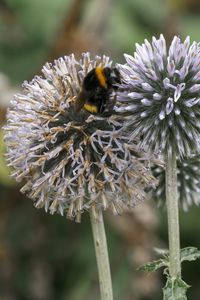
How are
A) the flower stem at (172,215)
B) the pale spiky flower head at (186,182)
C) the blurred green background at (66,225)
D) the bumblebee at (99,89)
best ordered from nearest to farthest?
the flower stem at (172,215) < the bumblebee at (99,89) < the pale spiky flower head at (186,182) < the blurred green background at (66,225)

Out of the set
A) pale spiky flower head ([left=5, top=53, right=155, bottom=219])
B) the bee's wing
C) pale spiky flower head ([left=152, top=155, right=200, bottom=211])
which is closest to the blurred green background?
pale spiky flower head ([left=152, top=155, right=200, bottom=211])

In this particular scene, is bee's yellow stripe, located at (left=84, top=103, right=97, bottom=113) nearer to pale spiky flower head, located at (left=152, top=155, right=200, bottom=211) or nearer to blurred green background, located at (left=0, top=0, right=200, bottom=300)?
pale spiky flower head, located at (left=152, top=155, right=200, bottom=211)

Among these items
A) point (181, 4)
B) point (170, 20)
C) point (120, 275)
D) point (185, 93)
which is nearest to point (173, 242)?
point (185, 93)

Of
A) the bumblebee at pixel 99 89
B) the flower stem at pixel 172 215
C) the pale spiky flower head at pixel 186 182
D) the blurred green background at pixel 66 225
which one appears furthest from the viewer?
the blurred green background at pixel 66 225

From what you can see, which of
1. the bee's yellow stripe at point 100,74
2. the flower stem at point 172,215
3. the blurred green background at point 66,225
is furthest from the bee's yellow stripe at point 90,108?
the blurred green background at point 66,225

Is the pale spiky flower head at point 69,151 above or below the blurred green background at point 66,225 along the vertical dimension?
below

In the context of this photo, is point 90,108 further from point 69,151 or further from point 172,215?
point 172,215

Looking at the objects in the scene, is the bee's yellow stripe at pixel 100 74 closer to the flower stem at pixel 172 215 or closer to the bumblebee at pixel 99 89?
the bumblebee at pixel 99 89

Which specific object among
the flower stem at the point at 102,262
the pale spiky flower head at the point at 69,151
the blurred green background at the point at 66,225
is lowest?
the flower stem at the point at 102,262
